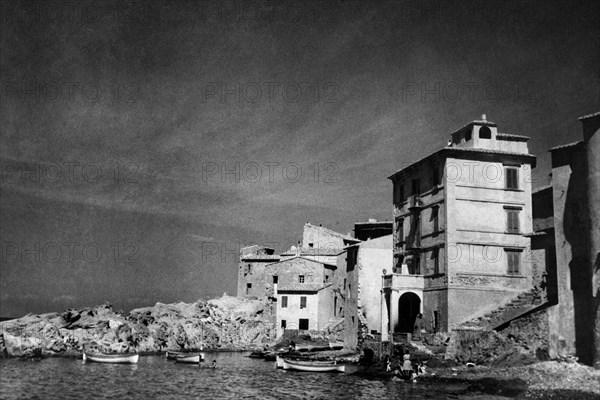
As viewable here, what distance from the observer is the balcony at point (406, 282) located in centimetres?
4334

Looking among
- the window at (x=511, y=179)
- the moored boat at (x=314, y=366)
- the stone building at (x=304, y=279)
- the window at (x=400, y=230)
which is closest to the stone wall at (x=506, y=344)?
the moored boat at (x=314, y=366)

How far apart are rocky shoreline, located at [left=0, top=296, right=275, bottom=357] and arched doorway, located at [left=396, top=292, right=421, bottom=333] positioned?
1158 inches

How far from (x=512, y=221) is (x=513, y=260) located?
9.73 feet

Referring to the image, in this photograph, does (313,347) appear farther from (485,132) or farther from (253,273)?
(485,132)

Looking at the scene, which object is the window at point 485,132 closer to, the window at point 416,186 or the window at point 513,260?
the window at point 416,186

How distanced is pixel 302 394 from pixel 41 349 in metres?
35.2

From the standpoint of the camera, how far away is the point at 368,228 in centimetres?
6888

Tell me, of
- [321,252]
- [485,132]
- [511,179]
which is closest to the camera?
[511,179]

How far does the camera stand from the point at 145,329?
68.4 m

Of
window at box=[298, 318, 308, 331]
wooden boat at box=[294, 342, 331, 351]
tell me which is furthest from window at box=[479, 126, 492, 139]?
window at box=[298, 318, 308, 331]

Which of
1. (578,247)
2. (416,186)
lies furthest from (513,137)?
(578,247)

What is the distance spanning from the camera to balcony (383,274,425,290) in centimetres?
4334

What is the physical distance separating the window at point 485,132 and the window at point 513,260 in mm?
9259

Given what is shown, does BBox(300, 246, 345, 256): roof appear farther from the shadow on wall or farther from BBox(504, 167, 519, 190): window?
the shadow on wall
